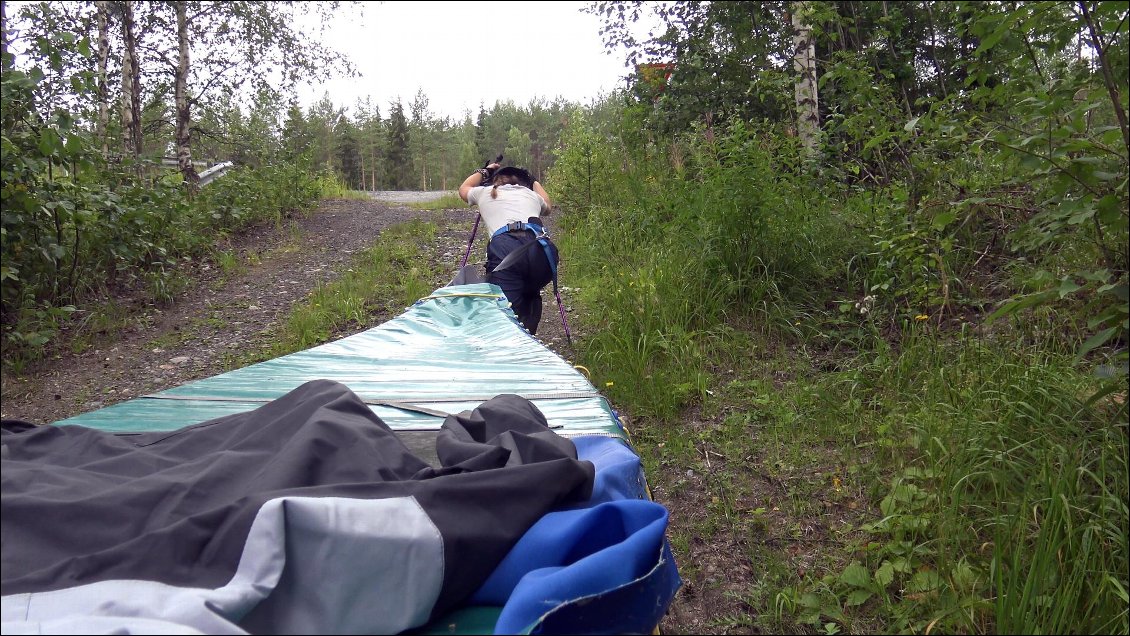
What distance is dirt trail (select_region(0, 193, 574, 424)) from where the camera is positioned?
4.29 meters

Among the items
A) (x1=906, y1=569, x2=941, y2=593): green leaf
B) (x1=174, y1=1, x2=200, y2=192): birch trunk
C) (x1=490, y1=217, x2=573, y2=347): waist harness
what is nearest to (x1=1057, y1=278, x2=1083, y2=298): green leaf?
(x1=906, y1=569, x2=941, y2=593): green leaf

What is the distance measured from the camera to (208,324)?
18.7 ft

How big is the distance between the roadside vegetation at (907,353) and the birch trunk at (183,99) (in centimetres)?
618

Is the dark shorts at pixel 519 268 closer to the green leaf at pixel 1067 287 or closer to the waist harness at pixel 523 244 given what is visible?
the waist harness at pixel 523 244

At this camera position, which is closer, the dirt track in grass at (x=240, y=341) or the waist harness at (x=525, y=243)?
the dirt track in grass at (x=240, y=341)

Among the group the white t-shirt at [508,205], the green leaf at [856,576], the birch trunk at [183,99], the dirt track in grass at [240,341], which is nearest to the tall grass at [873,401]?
the green leaf at [856,576]

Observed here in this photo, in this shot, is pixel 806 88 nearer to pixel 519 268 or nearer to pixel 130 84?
pixel 519 268

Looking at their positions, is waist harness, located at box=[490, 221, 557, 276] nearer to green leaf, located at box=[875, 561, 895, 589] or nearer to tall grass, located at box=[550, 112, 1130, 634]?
tall grass, located at box=[550, 112, 1130, 634]

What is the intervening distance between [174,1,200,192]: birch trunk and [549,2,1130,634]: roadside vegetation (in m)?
6.18

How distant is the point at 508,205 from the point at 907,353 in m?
2.88

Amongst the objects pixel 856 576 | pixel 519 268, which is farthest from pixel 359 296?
pixel 856 576

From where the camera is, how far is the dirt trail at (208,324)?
4.29 m

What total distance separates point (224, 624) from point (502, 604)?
509mm

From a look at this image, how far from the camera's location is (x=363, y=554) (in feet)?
4.12
